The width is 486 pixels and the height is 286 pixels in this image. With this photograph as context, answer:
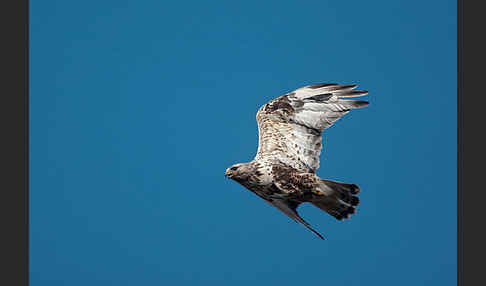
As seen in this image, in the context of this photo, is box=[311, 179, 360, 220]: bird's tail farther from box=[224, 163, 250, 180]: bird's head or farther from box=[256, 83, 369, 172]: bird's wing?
box=[224, 163, 250, 180]: bird's head

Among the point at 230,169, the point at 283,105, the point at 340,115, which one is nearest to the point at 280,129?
the point at 283,105

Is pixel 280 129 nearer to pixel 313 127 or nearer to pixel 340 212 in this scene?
pixel 313 127

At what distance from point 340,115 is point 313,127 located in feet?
0.79

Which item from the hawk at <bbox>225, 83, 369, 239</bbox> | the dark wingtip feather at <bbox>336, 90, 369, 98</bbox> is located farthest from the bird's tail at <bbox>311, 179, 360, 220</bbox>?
the dark wingtip feather at <bbox>336, 90, 369, 98</bbox>

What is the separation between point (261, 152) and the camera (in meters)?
4.11

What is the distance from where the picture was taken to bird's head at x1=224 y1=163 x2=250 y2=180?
3662 mm

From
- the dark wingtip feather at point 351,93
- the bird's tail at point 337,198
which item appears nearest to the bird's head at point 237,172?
the bird's tail at point 337,198

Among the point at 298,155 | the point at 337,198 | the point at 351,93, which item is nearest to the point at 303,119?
the point at 298,155

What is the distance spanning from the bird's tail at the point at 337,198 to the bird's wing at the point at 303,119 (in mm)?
390

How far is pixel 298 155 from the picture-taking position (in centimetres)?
414

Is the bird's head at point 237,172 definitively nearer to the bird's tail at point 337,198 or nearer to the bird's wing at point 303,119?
the bird's wing at point 303,119

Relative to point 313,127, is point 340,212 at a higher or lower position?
lower

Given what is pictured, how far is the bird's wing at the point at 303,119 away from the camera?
163 inches

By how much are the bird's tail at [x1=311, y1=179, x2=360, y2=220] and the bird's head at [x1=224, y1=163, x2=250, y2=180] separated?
548mm
